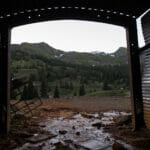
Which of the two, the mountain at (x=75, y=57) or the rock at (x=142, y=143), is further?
the mountain at (x=75, y=57)

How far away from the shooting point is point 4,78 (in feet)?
12.4

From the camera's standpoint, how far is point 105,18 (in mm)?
4070

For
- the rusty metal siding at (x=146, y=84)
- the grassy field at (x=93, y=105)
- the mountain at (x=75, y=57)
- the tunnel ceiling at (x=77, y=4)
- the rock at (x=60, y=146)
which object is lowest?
the grassy field at (x=93, y=105)

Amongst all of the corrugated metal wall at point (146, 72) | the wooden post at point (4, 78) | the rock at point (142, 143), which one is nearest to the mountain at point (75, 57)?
the wooden post at point (4, 78)

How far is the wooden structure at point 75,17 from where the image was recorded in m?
3.53

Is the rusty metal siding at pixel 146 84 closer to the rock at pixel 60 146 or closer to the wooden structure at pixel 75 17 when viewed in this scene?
the wooden structure at pixel 75 17

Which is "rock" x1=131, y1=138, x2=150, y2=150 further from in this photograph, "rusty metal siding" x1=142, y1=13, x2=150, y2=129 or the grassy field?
the grassy field

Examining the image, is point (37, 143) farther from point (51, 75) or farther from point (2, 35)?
point (51, 75)

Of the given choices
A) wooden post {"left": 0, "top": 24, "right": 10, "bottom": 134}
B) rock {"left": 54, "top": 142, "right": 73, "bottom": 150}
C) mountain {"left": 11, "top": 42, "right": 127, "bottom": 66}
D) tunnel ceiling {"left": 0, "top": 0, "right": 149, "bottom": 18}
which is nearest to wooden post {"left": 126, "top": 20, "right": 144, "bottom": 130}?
tunnel ceiling {"left": 0, "top": 0, "right": 149, "bottom": 18}

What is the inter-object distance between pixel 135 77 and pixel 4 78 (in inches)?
147

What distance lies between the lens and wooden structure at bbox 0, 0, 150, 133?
353cm

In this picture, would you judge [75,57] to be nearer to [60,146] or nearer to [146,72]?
[146,72]

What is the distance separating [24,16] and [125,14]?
9.55 feet

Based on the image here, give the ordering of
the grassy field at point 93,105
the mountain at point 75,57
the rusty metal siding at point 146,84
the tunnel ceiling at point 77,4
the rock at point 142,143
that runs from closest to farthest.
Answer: the rock at point 142,143, the tunnel ceiling at point 77,4, the rusty metal siding at point 146,84, the grassy field at point 93,105, the mountain at point 75,57
